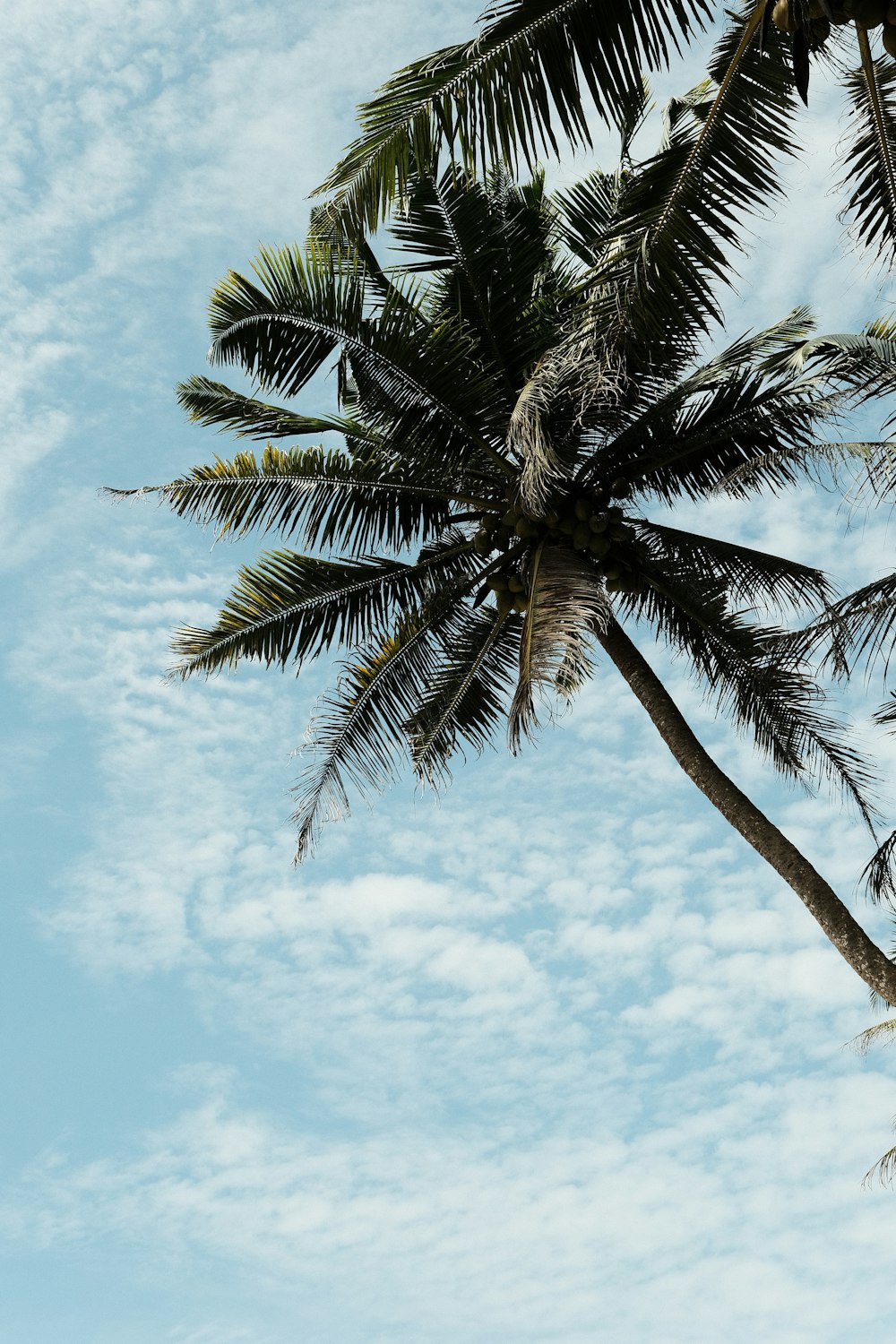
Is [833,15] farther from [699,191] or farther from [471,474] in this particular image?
[471,474]

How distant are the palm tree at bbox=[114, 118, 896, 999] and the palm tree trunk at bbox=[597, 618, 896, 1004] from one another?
0.02 m

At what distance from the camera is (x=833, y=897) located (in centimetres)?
865

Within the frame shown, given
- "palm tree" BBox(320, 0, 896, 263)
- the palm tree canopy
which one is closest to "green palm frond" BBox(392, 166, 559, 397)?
the palm tree canopy

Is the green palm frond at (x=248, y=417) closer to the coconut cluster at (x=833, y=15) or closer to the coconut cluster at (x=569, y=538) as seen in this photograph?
the coconut cluster at (x=569, y=538)

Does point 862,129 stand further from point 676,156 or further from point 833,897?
point 833,897

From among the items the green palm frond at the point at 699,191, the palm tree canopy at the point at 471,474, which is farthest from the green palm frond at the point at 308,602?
the green palm frond at the point at 699,191

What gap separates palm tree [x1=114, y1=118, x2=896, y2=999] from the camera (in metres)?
9.86

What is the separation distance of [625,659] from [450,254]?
10.5 ft

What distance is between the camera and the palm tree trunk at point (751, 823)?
832 centimetres

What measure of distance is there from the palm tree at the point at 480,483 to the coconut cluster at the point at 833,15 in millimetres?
2849

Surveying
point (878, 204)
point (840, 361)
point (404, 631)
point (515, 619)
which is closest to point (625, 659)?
point (515, 619)

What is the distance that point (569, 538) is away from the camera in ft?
32.7

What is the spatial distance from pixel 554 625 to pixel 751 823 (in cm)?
202

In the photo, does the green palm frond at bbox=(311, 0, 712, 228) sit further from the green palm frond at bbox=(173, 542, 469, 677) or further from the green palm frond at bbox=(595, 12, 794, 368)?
the green palm frond at bbox=(173, 542, 469, 677)
